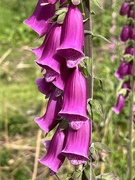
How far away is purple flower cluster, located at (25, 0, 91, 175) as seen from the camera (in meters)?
1.03

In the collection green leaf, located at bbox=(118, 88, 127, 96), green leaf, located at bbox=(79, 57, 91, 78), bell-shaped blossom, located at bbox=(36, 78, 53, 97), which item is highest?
green leaf, located at bbox=(118, 88, 127, 96)

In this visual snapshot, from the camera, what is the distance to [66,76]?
3.57 feet

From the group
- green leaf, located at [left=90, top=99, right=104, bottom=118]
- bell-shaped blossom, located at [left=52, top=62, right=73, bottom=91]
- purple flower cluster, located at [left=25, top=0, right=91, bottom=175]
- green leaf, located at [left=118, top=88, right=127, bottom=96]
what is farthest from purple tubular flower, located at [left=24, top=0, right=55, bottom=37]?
green leaf, located at [left=118, top=88, right=127, bottom=96]

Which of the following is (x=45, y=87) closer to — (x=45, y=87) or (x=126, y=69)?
(x=45, y=87)

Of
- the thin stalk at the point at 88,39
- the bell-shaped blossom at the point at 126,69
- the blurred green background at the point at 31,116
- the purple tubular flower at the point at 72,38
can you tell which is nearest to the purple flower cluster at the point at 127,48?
the bell-shaped blossom at the point at 126,69

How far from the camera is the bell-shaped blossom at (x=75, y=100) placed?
1060 mm

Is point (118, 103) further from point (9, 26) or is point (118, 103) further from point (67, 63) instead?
point (9, 26)

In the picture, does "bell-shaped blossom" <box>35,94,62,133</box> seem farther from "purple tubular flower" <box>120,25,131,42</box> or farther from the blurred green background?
"purple tubular flower" <box>120,25,131,42</box>

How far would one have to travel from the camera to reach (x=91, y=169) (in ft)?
3.85

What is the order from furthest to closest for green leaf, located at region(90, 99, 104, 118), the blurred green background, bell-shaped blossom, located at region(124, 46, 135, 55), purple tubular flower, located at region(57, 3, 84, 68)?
the blurred green background, bell-shaped blossom, located at region(124, 46, 135, 55), green leaf, located at region(90, 99, 104, 118), purple tubular flower, located at region(57, 3, 84, 68)

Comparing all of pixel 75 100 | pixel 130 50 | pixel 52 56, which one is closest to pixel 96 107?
pixel 75 100

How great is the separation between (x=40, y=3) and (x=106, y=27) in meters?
4.93

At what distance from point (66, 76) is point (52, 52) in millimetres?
71

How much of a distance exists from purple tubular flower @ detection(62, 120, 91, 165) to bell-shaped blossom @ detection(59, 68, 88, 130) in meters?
Result: 0.04
